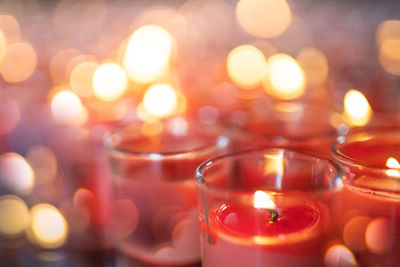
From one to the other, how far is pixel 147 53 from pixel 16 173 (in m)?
1.25

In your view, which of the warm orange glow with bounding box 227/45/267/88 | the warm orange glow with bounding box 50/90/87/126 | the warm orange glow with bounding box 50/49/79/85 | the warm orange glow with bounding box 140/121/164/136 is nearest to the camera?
the warm orange glow with bounding box 140/121/164/136

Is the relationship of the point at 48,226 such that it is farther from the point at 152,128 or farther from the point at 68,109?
the point at 68,109

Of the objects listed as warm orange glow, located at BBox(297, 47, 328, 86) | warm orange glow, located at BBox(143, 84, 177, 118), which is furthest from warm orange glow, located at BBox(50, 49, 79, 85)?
warm orange glow, located at BBox(297, 47, 328, 86)

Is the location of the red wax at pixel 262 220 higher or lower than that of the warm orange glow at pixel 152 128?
lower

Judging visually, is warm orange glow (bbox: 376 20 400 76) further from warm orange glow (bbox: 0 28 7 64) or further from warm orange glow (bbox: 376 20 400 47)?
warm orange glow (bbox: 0 28 7 64)

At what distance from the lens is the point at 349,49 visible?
1970 millimetres

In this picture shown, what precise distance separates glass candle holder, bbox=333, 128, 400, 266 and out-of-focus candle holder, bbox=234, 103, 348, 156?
0.19 m

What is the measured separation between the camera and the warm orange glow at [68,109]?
1216 mm

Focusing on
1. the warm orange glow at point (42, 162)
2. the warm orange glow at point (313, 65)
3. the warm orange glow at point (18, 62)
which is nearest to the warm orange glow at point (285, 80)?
the warm orange glow at point (313, 65)

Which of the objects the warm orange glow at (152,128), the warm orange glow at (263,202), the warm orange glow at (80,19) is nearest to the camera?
the warm orange glow at (263,202)

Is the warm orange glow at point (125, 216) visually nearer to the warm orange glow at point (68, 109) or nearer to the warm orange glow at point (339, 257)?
the warm orange glow at point (339, 257)

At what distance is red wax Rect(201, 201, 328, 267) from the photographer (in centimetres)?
47

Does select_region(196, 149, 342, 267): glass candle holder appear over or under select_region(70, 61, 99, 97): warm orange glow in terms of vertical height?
under

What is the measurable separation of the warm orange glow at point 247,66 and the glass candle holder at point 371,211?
105 centimetres
